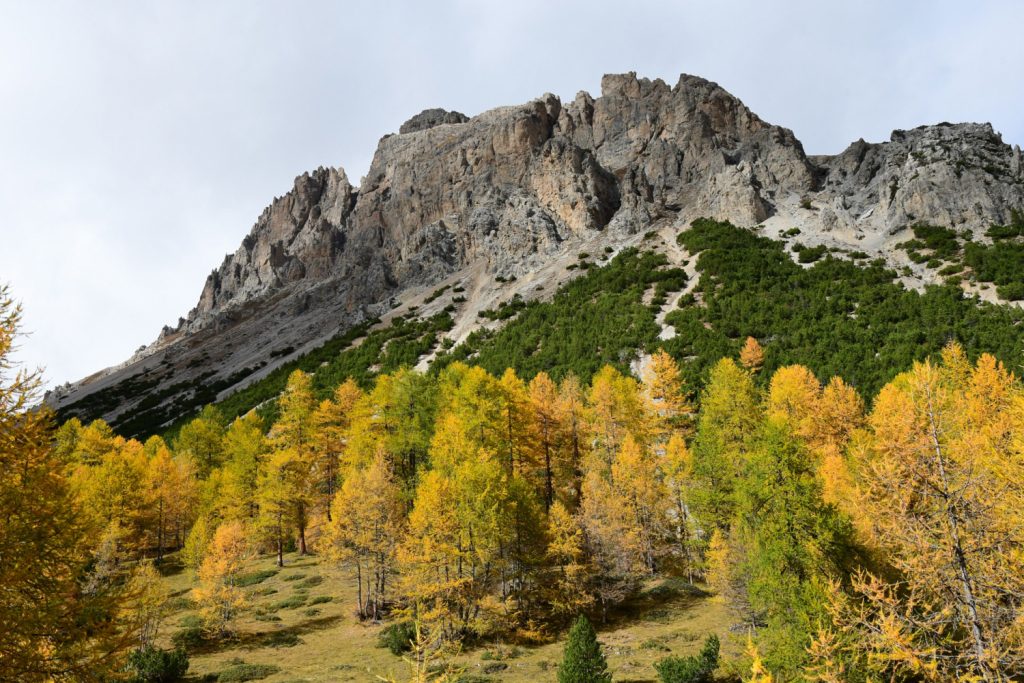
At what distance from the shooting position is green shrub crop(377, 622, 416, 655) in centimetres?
2277

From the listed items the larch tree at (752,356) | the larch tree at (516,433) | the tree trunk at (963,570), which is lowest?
the tree trunk at (963,570)

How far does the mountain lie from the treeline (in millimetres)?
42499

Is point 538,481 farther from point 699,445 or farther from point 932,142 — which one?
point 932,142

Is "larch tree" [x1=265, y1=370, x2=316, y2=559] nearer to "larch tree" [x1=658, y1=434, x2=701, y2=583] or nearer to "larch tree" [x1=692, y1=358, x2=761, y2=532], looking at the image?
"larch tree" [x1=658, y1=434, x2=701, y2=583]

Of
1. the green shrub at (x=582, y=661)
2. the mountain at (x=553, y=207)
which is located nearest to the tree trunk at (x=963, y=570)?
the green shrub at (x=582, y=661)

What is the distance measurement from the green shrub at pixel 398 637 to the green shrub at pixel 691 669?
10.2 meters

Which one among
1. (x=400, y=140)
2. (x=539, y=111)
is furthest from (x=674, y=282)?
(x=400, y=140)

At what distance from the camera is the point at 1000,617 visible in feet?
28.9

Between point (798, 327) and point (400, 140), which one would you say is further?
point (400, 140)

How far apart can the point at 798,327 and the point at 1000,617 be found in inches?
2049

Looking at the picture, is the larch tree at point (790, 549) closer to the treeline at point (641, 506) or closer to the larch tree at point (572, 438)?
the treeline at point (641, 506)

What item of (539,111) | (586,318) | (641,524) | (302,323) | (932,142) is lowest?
(641,524)

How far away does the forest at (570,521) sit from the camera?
29.8 ft

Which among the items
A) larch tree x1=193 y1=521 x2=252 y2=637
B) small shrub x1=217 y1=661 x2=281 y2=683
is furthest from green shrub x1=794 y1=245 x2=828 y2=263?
small shrub x1=217 y1=661 x2=281 y2=683
